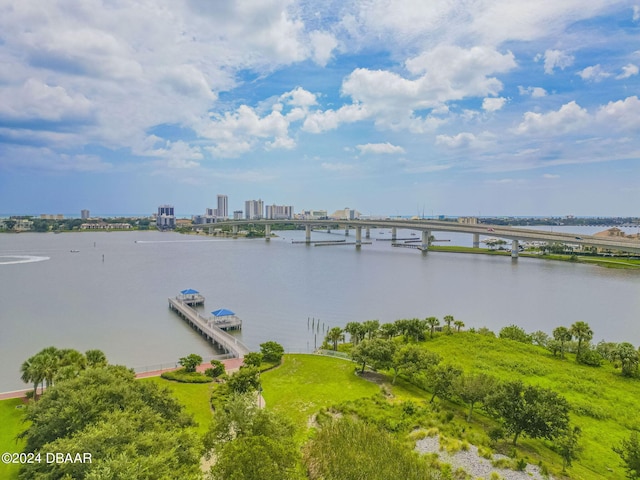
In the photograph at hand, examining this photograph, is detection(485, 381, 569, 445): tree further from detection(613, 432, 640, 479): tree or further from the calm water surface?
the calm water surface

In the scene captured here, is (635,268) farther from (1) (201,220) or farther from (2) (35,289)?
(1) (201,220)

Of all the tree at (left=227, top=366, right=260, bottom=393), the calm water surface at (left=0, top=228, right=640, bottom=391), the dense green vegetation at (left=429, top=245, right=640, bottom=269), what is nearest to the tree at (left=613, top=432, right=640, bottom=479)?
the tree at (left=227, top=366, right=260, bottom=393)

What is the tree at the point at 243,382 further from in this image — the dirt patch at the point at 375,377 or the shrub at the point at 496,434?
the shrub at the point at 496,434

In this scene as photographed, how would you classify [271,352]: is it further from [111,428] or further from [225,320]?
[111,428]

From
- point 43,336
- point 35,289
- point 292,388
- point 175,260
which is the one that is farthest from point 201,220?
point 292,388

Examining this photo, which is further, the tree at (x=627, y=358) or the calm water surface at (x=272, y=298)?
the calm water surface at (x=272, y=298)

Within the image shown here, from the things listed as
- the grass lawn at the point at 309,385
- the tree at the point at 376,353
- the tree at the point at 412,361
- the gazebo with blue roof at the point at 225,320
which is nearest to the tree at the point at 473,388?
the tree at the point at 412,361
